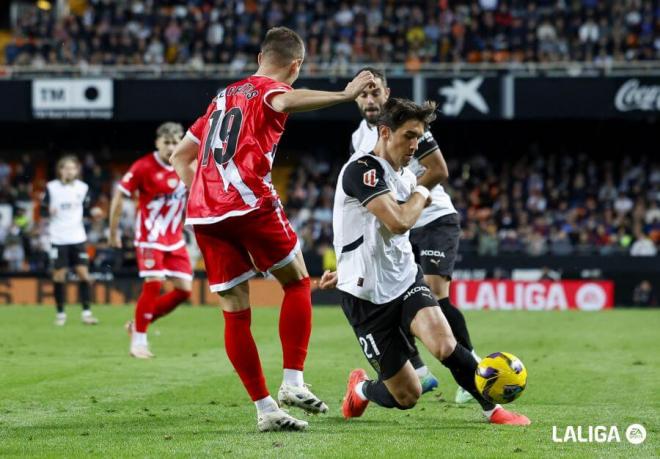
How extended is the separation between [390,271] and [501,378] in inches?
39.5

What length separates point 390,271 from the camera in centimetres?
722

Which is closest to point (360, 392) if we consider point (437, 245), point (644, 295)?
point (437, 245)

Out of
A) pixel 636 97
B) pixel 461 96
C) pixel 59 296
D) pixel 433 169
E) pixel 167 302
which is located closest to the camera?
pixel 433 169

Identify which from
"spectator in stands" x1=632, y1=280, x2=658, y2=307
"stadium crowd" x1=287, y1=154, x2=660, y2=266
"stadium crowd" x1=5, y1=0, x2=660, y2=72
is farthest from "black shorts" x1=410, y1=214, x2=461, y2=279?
"stadium crowd" x1=5, y1=0, x2=660, y2=72

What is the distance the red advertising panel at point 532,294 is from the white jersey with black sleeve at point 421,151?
14038 mm

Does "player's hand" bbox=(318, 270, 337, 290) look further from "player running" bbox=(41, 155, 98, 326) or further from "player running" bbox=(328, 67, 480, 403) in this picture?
"player running" bbox=(41, 155, 98, 326)

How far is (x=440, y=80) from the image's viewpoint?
2905 centimetres

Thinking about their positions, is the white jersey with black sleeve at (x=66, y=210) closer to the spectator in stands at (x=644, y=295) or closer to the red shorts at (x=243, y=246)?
the red shorts at (x=243, y=246)

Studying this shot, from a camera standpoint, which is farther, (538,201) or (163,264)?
(538,201)

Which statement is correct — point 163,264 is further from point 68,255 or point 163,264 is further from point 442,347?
point 442,347

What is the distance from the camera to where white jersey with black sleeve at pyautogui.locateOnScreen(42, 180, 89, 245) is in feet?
59.7

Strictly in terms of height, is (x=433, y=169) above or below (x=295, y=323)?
above

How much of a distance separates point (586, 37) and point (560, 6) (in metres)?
1.62

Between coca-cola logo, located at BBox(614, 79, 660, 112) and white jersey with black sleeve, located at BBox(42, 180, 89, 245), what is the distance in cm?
1601
